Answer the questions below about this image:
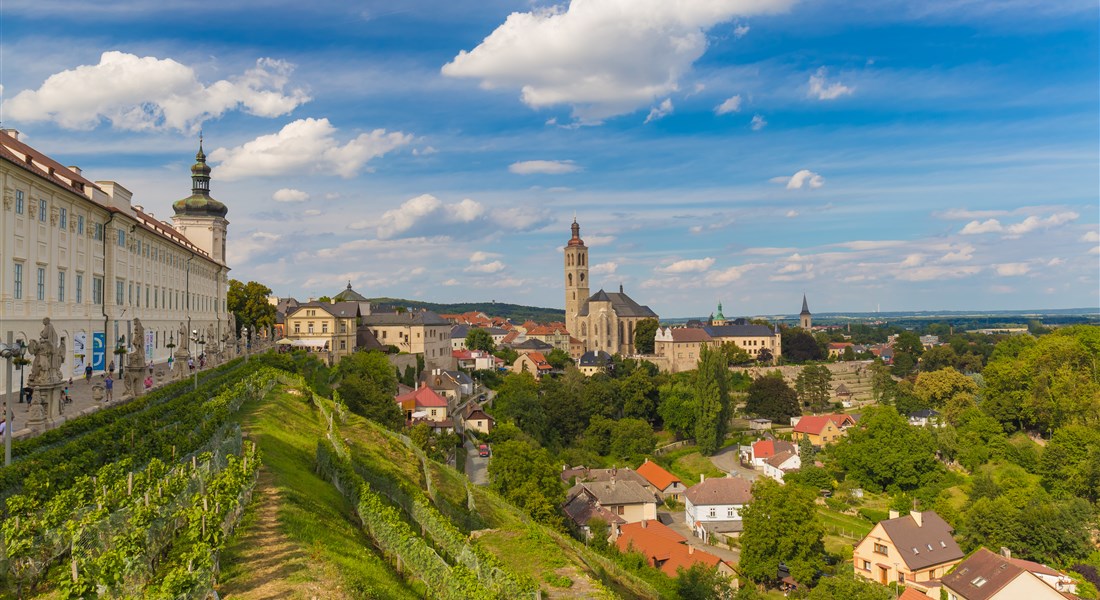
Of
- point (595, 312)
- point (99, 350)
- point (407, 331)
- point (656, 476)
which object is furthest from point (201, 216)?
point (595, 312)

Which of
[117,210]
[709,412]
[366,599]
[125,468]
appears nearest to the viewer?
[366,599]

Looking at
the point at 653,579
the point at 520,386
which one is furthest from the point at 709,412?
the point at 653,579

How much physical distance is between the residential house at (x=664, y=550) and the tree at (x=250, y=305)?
52004 millimetres

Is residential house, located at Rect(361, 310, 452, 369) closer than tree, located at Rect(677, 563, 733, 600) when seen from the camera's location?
No

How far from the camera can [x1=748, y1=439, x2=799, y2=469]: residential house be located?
237 feet

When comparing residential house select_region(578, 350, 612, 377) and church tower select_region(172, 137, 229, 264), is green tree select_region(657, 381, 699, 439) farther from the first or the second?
church tower select_region(172, 137, 229, 264)

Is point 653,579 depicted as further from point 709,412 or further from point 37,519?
point 709,412

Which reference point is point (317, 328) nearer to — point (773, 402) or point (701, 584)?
point (701, 584)

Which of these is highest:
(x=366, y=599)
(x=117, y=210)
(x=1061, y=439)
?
(x=117, y=210)

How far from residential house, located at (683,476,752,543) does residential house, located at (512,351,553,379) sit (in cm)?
5000

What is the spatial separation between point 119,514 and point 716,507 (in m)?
51.5

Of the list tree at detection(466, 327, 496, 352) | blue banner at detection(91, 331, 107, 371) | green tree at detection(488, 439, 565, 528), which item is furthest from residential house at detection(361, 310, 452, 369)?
blue banner at detection(91, 331, 107, 371)

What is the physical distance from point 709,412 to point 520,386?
73.2ft

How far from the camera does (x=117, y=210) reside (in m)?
36.3
